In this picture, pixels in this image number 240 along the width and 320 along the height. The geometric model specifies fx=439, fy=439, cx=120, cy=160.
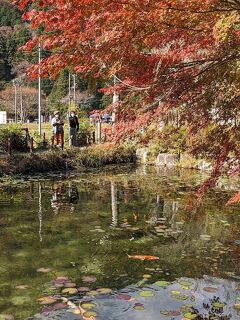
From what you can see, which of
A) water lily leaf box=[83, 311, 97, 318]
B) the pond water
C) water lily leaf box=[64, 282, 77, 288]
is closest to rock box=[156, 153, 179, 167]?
the pond water

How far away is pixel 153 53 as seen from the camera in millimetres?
6102

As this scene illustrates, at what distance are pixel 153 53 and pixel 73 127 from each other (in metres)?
13.6

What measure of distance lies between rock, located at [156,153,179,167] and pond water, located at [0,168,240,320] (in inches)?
338

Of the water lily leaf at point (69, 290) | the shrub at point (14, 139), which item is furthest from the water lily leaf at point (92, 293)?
the shrub at point (14, 139)

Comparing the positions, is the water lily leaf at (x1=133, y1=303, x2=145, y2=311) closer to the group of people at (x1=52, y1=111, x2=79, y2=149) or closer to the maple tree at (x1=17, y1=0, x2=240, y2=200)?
the maple tree at (x1=17, y1=0, x2=240, y2=200)

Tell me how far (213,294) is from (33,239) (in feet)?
10.5

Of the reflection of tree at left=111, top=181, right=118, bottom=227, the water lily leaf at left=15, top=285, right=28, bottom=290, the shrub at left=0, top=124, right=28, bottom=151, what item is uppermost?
the shrub at left=0, top=124, right=28, bottom=151

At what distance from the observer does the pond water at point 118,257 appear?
4375 millimetres

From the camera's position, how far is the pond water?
4375mm

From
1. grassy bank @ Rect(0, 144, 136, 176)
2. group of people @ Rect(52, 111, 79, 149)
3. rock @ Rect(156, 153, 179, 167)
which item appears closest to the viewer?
grassy bank @ Rect(0, 144, 136, 176)

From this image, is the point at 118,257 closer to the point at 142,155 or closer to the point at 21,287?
the point at 21,287

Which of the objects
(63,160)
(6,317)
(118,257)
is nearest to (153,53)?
(118,257)

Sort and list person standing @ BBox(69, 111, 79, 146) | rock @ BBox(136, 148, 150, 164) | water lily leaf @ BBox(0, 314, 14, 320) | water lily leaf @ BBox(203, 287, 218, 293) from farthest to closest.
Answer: rock @ BBox(136, 148, 150, 164), person standing @ BBox(69, 111, 79, 146), water lily leaf @ BBox(203, 287, 218, 293), water lily leaf @ BBox(0, 314, 14, 320)

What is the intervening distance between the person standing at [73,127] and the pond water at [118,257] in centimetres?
806
